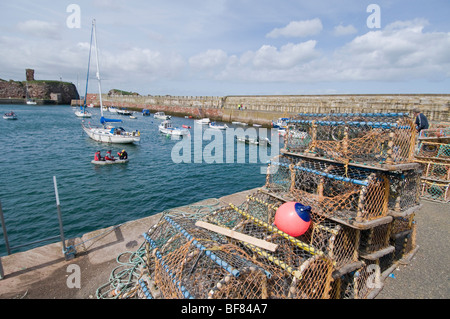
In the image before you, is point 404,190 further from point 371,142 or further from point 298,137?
point 298,137

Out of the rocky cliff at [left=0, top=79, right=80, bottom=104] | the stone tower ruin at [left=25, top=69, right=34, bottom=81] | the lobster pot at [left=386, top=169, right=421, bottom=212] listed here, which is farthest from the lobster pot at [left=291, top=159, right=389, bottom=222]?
the stone tower ruin at [left=25, top=69, right=34, bottom=81]

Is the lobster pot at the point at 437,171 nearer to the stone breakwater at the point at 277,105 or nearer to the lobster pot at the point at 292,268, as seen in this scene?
the stone breakwater at the point at 277,105

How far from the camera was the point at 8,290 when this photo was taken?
14.4ft

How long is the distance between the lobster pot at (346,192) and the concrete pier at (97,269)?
1932 millimetres

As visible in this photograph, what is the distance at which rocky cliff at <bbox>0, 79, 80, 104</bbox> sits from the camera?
98.8 meters

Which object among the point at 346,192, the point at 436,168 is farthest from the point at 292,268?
the point at 436,168

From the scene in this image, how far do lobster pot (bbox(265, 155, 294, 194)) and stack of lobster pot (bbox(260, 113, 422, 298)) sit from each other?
4cm

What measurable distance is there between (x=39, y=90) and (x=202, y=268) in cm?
13360

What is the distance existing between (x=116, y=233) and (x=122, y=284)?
2180 mm

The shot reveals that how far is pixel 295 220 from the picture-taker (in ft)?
13.9

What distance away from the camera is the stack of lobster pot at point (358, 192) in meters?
4.39

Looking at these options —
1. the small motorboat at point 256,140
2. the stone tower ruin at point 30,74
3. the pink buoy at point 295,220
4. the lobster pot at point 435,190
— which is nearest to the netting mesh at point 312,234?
the pink buoy at point 295,220

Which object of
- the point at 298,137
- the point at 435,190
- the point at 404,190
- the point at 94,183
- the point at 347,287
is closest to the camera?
the point at 347,287

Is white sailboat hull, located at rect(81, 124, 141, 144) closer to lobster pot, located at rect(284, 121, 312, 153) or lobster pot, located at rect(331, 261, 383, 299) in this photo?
lobster pot, located at rect(284, 121, 312, 153)
